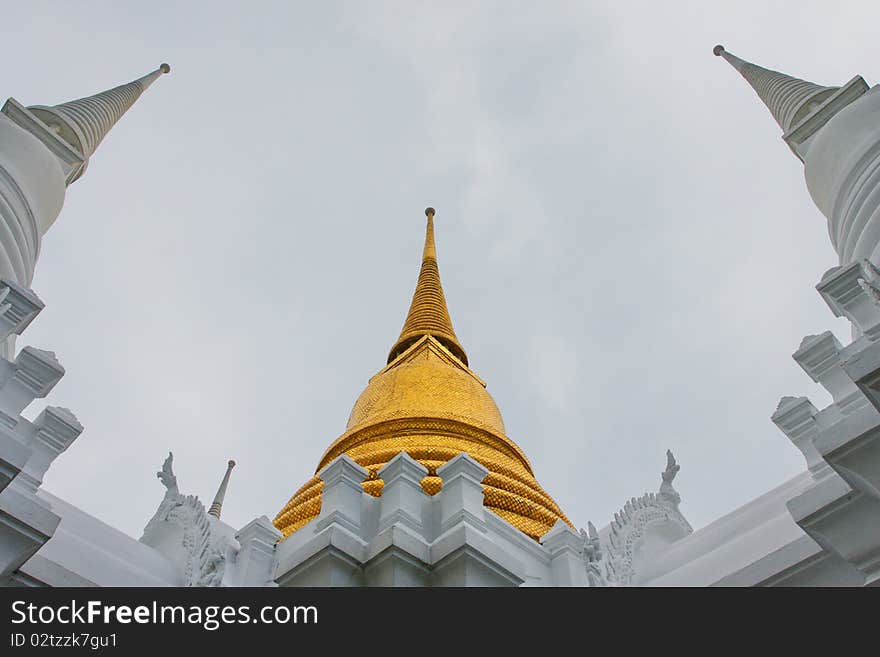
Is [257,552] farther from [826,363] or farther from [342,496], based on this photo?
[826,363]

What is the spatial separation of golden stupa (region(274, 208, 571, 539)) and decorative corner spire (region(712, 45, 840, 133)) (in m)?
5.14

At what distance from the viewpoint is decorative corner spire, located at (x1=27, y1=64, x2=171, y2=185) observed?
11.1m

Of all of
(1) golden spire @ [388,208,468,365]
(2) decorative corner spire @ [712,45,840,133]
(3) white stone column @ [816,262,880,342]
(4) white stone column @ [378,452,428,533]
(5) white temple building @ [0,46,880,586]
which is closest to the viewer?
(5) white temple building @ [0,46,880,586]

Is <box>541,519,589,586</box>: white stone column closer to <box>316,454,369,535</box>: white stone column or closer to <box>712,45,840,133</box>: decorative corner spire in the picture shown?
<box>316,454,369,535</box>: white stone column

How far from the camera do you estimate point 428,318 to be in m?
17.3

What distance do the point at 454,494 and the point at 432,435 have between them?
3928 millimetres

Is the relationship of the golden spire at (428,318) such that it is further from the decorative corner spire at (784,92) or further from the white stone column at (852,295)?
the white stone column at (852,295)

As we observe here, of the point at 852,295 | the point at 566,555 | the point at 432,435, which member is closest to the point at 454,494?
the point at 566,555

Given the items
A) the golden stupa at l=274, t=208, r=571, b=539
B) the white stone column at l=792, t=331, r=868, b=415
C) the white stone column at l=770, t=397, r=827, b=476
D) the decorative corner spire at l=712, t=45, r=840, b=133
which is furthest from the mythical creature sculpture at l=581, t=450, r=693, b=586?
the decorative corner spire at l=712, t=45, r=840, b=133

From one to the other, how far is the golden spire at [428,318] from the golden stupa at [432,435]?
0.10 metres

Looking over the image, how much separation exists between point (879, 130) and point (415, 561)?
6.20 m

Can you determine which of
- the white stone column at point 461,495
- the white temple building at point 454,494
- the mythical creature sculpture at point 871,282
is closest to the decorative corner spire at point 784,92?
the white temple building at point 454,494
